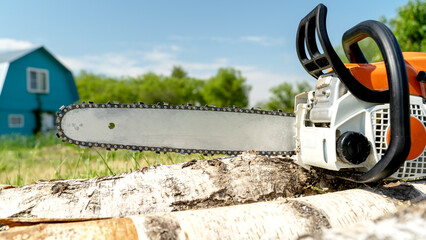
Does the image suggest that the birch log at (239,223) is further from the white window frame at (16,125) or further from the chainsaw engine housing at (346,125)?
the white window frame at (16,125)

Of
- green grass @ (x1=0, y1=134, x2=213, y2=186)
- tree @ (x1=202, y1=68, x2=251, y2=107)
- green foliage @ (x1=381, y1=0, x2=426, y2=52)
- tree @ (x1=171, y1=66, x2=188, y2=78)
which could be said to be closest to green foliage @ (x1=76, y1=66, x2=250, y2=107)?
tree @ (x1=202, y1=68, x2=251, y2=107)

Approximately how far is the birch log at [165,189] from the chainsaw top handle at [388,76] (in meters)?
0.40

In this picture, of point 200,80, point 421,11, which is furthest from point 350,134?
point 200,80

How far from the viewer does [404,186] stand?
1989mm

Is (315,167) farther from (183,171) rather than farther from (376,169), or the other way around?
(183,171)

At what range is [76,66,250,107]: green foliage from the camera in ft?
110

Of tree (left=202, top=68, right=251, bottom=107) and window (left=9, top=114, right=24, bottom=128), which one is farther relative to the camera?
tree (left=202, top=68, right=251, bottom=107)

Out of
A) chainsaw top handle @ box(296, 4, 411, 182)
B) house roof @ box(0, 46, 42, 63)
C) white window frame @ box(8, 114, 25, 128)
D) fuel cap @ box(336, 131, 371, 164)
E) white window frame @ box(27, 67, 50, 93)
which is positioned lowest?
white window frame @ box(8, 114, 25, 128)

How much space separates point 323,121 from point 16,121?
56.9 ft

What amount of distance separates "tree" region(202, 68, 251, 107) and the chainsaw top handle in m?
31.2

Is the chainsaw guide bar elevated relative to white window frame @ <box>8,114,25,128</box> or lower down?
elevated

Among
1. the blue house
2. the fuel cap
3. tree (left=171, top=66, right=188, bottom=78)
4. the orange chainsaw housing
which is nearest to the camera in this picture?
the fuel cap

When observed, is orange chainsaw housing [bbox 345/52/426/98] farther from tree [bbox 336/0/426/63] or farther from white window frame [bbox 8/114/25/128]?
white window frame [bbox 8/114/25/128]

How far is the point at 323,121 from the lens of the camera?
180 cm
